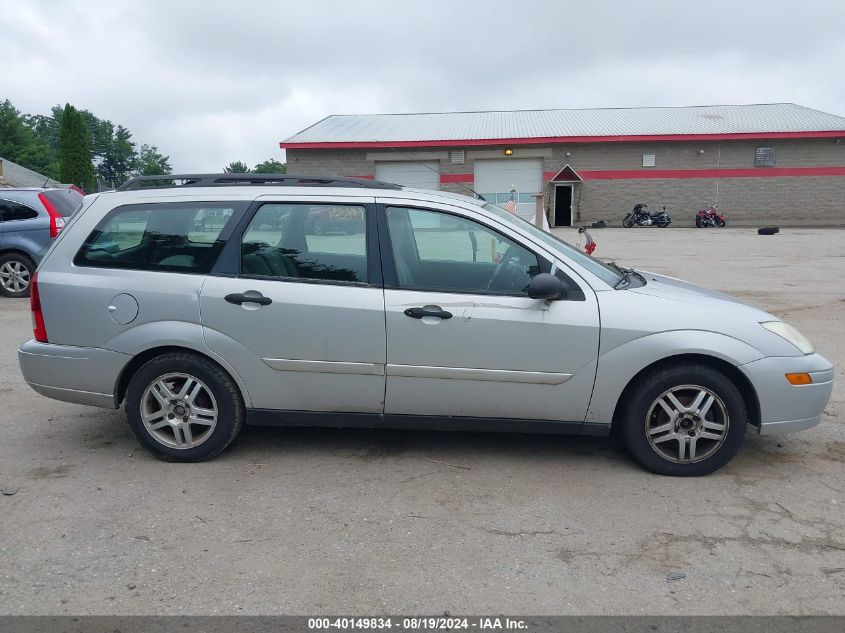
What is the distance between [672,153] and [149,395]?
36.4 metres

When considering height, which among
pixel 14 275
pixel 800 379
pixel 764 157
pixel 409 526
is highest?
pixel 764 157

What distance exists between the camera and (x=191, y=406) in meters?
4.49

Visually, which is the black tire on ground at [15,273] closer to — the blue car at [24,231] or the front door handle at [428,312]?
the blue car at [24,231]

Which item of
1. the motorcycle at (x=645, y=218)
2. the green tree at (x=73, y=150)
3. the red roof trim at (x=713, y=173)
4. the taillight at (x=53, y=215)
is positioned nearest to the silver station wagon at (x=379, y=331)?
the taillight at (x=53, y=215)

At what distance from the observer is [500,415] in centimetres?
436

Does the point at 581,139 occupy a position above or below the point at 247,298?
above

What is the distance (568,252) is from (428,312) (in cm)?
104

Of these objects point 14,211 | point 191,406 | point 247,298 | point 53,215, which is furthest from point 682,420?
point 14,211

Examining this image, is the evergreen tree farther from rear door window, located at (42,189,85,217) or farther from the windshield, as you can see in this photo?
the windshield

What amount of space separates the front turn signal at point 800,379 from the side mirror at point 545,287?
142 centimetres

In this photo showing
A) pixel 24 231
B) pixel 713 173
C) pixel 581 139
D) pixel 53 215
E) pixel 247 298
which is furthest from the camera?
pixel 713 173

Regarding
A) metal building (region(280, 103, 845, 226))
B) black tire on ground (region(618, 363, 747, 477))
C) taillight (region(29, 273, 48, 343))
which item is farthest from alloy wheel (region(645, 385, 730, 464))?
metal building (region(280, 103, 845, 226))

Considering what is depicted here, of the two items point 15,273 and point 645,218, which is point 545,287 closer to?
point 15,273

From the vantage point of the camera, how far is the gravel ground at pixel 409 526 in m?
3.10
